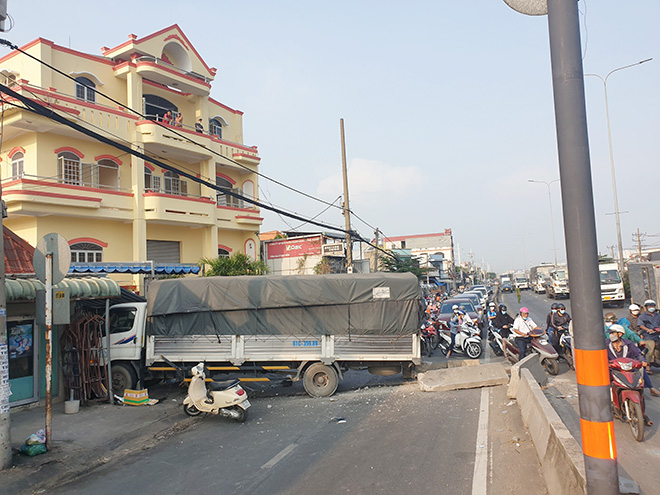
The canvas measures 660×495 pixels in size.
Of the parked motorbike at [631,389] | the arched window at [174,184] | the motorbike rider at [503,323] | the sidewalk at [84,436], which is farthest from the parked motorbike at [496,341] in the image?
the arched window at [174,184]

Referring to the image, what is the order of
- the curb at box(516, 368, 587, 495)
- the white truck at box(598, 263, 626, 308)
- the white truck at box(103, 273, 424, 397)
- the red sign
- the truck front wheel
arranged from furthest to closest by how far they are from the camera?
1. the red sign
2. the white truck at box(598, 263, 626, 308)
3. the truck front wheel
4. the white truck at box(103, 273, 424, 397)
5. the curb at box(516, 368, 587, 495)

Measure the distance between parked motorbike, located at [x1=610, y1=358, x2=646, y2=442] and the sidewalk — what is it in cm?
680

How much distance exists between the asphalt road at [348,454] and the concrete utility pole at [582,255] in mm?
2020

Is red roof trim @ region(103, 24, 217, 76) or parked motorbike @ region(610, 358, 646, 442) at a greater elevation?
red roof trim @ region(103, 24, 217, 76)

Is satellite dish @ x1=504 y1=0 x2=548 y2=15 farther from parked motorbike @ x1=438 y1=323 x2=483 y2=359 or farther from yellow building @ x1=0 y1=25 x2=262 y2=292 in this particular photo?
yellow building @ x1=0 y1=25 x2=262 y2=292

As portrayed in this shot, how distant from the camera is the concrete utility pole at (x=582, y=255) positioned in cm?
312

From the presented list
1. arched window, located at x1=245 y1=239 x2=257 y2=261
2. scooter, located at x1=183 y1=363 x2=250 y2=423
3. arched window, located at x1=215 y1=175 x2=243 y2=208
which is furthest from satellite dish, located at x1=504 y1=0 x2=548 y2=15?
arched window, located at x1=245 y1=239 x2=257 y2=261

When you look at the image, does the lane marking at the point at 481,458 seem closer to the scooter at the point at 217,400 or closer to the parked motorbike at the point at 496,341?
the scooter at the point at 217,400

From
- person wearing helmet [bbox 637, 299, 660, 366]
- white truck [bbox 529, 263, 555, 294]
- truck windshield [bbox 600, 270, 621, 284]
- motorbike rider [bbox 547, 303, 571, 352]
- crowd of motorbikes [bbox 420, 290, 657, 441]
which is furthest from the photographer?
white truck [bbox 529, 263, 555, 294]

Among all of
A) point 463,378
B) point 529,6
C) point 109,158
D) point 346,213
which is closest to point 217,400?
point 463,378

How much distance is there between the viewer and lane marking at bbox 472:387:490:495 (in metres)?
5.01

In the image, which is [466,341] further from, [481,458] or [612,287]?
[612,287]

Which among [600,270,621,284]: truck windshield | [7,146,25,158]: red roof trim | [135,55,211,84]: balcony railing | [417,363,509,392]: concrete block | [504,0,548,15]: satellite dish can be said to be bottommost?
[417,363,509,392]: concrete block

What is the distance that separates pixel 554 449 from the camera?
16.0 ft
